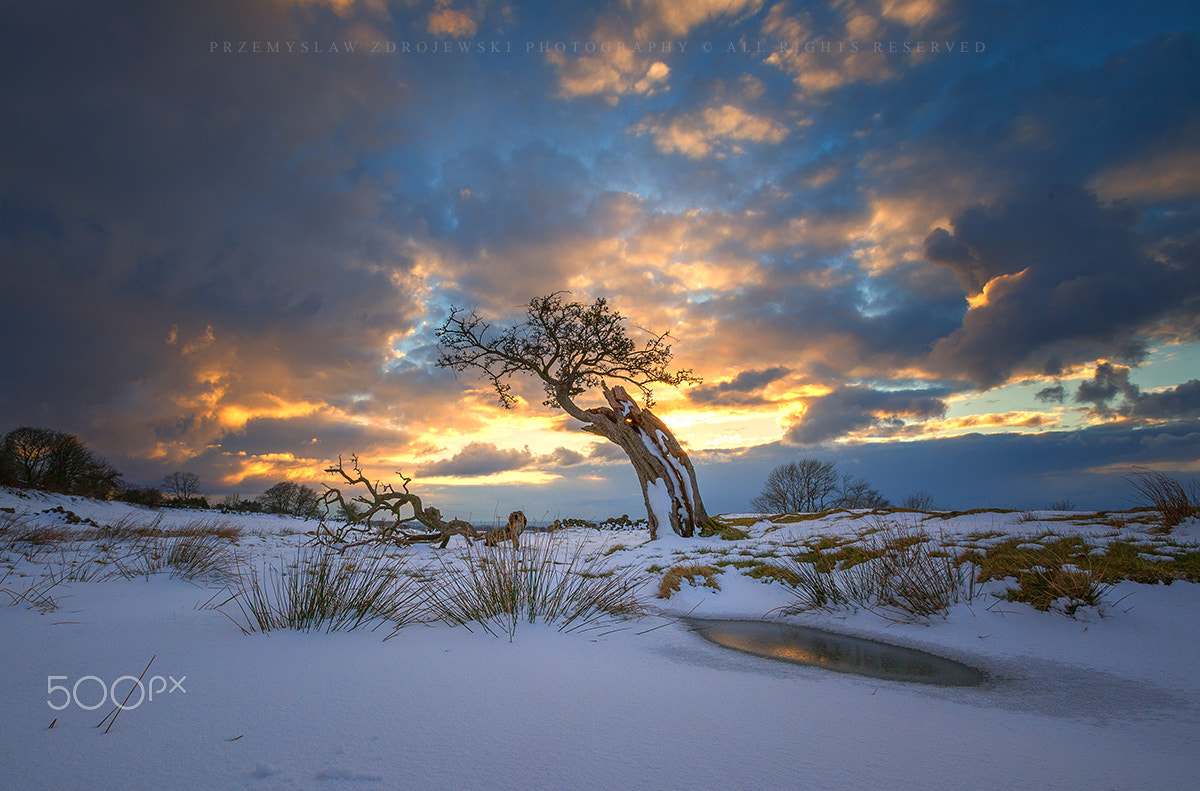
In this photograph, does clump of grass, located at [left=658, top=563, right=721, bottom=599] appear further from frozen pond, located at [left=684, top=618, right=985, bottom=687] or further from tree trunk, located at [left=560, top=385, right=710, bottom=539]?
tree trunk, located at [left=560, top=385, right=710, bottom=539]

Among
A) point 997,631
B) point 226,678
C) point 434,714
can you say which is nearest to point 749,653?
point 997,631

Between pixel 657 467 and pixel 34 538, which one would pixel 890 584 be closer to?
pixel 657 467

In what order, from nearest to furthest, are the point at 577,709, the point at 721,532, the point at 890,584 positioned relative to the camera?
the point at 577,709, the point at 890,584, the point at 721,532

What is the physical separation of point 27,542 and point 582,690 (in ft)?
27.2

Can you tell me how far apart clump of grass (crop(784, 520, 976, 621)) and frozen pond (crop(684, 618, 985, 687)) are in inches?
22.3

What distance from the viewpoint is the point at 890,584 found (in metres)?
4.15

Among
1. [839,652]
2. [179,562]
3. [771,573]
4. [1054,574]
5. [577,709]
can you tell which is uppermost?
[179,562]

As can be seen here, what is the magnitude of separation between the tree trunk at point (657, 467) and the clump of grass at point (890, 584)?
15.6ft

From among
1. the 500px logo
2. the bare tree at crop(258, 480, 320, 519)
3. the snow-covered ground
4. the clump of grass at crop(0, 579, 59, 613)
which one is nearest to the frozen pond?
the snow-covered ground

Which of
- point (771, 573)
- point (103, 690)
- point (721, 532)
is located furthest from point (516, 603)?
point (721, 532)

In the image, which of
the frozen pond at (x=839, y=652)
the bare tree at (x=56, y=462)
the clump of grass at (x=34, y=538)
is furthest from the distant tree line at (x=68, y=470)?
the frozen pond at (x=839, y=652)

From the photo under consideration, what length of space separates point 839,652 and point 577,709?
2.10 m

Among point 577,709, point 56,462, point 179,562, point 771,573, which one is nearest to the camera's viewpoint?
point 577,709

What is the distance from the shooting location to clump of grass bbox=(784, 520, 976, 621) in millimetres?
3895
